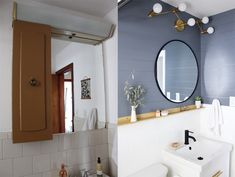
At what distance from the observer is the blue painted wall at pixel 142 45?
122cm

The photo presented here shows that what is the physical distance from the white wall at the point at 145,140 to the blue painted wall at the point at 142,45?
12 centimetres

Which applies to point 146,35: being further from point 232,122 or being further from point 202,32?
point 232,122

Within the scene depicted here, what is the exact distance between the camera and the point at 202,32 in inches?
75.6

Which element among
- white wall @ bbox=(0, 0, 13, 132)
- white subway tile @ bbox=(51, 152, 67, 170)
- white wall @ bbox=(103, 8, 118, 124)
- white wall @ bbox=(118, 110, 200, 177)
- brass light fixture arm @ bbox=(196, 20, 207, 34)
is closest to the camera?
white wall @ bbox=(0, 0, 13, 132)

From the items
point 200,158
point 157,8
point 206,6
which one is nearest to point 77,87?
point 157,8

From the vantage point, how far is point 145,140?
4.35 feet

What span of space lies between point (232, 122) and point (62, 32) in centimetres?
185

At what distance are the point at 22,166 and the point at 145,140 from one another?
3.35 feet

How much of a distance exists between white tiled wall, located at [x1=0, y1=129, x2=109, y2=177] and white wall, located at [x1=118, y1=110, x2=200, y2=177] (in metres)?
0.53

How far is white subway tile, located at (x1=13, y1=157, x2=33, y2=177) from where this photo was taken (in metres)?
0.40

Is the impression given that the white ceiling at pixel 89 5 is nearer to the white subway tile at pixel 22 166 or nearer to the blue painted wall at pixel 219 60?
the white subway tile at pixel 22 166

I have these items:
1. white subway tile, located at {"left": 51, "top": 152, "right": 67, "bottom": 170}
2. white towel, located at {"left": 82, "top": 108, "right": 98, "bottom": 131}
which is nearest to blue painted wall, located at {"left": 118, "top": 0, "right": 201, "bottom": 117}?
white towel, located at {"left": 82, "top": 108, "right": 98, "bottom": 131}

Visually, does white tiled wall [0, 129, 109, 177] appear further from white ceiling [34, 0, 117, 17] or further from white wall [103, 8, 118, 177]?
white ceiling [34, 0, 117, 17]

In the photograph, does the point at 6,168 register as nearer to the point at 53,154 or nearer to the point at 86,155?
the point at 53,154
